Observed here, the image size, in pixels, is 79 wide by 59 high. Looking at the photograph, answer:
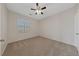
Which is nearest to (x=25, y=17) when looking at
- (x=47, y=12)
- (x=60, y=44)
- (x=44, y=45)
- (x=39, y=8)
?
(x=39, y=8)

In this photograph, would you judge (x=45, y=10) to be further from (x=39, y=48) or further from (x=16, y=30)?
(x=39, y=48)

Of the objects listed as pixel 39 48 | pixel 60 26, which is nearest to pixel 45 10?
pixel 60 26

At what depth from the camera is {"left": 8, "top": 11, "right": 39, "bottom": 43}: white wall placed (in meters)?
1.63

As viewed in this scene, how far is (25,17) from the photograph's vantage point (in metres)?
1.69

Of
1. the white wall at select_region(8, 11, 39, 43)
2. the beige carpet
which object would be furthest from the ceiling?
the beige carpet

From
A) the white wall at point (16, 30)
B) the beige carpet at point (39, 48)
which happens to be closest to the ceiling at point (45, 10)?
the white wall at point (16, 30)

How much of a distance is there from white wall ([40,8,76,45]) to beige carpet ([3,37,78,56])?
0.12 meters

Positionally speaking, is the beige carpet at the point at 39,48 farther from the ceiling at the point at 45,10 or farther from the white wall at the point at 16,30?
the ceiling at the point at 45,10

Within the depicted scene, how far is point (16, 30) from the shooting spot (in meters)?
1.71

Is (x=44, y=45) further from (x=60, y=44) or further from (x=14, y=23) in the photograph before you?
(x=14, y=23)

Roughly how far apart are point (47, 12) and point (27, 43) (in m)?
0.66

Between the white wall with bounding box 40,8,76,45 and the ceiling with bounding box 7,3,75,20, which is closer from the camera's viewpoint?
the ceiling with bounding box 7,3,75,20

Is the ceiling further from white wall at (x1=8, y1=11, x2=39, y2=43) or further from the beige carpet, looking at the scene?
the beige carpet

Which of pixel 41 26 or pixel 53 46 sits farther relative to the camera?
pixel 53 46
